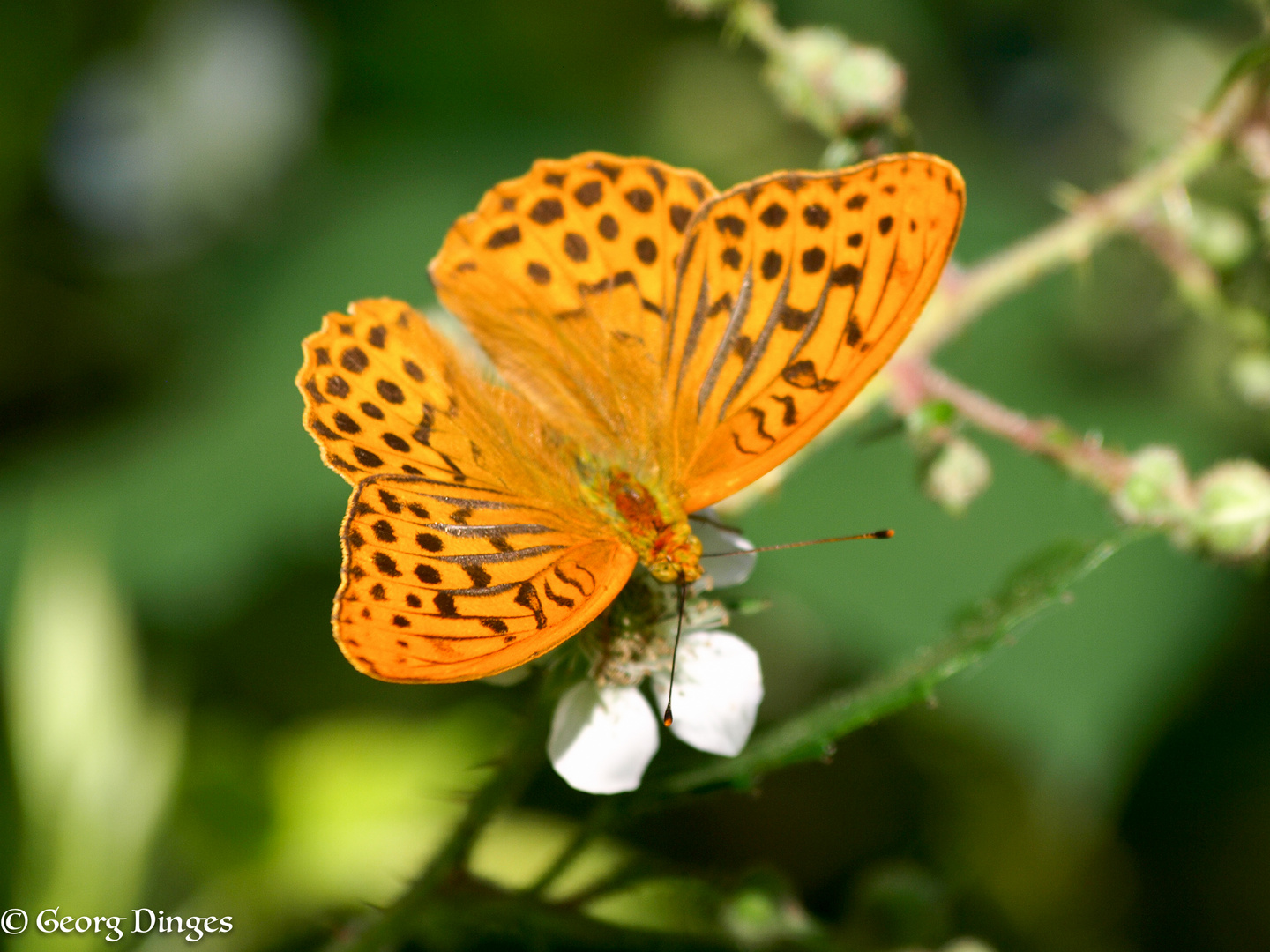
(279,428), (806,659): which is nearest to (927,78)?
(806,659)

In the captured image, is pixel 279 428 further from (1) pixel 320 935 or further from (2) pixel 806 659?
(2) pixel 806 659

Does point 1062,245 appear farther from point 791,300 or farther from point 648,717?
point 648,717

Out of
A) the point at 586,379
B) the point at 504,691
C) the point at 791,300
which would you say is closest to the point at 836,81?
the point at 791,300

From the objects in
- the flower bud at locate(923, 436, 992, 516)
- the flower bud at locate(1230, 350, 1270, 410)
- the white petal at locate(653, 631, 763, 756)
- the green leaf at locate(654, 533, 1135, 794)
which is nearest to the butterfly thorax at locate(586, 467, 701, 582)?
the white petal at locate(653, 631, 763, 756)

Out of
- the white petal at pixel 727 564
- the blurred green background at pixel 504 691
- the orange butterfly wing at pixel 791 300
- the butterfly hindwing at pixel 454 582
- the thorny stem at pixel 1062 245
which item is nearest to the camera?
the butterfly hindwing at pixel 454 582

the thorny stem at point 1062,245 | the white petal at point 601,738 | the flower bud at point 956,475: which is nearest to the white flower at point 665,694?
the white petal at point 601,738

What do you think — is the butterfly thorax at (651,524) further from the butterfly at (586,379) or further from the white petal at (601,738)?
the white petal at (601,738)
